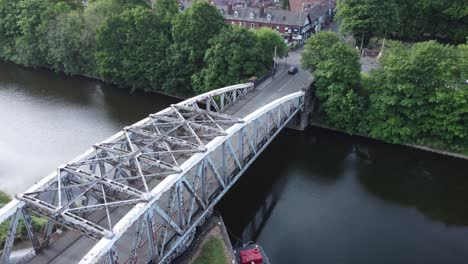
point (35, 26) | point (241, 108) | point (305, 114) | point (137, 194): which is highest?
point (35, 26)

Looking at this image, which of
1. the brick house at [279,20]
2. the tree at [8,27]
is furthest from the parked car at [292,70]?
the tree at [8,27]

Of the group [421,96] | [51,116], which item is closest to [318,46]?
[421,96]

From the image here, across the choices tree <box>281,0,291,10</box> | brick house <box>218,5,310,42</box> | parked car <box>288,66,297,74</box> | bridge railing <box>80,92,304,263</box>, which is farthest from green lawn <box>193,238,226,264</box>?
tree <box>281,0,291,10</box>

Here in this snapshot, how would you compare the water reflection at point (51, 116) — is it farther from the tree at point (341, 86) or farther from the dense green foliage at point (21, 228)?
the tree at point (341, 86)

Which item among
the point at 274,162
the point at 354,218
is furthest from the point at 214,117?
the point at 354,218

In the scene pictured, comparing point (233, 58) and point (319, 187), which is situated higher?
point (233, 58)

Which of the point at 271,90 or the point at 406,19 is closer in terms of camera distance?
the point at 271,90

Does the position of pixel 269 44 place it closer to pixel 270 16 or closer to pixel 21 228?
pixel 270 16

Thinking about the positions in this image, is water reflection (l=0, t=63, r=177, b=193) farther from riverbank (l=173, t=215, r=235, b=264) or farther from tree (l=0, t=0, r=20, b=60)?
riverbank (l=173, t=215, r=235, b=264)
